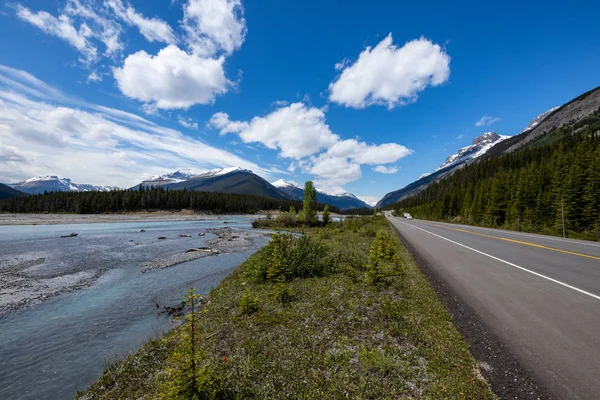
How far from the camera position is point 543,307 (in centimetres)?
788

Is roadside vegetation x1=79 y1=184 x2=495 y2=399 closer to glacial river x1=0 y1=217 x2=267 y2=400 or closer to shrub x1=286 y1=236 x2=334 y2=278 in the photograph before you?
glacial river x1=0 y1=217 x2=267 y2=400

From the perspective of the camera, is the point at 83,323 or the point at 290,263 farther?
the point at 290,263

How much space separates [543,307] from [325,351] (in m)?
7.34

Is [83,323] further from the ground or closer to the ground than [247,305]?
closer to the ground

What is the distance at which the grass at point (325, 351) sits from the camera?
5090mm

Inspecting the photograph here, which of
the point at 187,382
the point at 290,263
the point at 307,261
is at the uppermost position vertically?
the point at 307,261

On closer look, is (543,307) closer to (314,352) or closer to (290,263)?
(314,352)

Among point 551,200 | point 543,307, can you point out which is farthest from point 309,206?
point 543,307

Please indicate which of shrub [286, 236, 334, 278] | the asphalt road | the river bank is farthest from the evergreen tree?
the asphalt road

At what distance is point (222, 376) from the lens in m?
5.65

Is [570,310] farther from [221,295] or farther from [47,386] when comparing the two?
[47,386]

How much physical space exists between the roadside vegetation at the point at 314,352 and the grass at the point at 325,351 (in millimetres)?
26

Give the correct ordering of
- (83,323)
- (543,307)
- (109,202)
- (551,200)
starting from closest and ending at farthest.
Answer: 1. (543,307)
2. (83,323)
3. (551,200)
4. (109,202)

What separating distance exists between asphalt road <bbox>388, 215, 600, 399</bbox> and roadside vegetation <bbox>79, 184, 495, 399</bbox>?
4.10 ft
